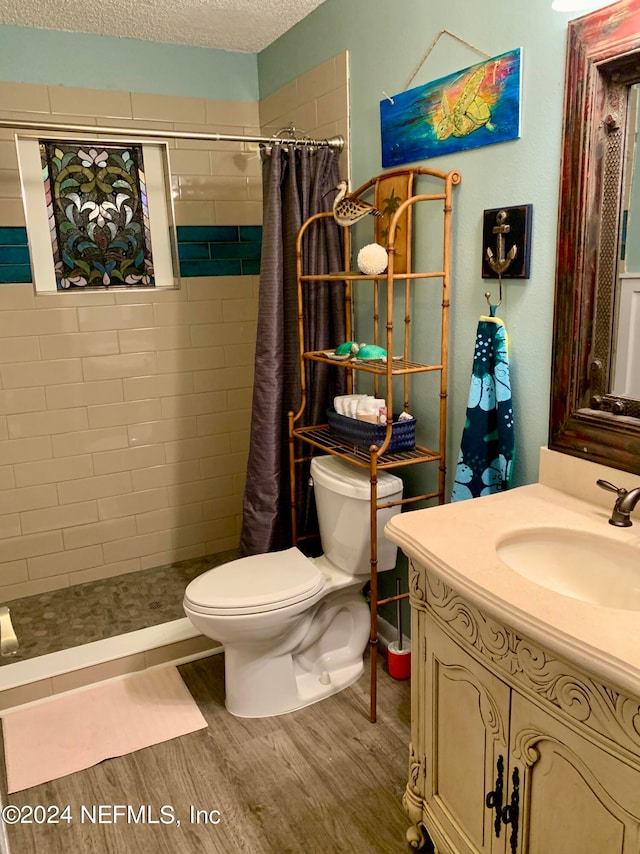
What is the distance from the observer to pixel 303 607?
2.06 meters

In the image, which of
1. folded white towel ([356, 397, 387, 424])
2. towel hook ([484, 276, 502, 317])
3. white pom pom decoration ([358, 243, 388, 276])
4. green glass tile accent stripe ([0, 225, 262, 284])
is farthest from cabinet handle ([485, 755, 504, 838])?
green glass tile accent stripe ([0, 225, 262, 284])

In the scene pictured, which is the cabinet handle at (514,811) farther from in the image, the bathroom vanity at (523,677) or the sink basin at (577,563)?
Result: the sink basin at (577,563)

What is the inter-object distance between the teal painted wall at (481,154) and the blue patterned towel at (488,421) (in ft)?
0.17

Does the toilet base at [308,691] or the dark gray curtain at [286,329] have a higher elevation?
the dark gray curtain at [286,329]

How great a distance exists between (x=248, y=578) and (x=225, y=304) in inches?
57.8

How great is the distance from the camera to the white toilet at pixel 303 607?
6.65ft

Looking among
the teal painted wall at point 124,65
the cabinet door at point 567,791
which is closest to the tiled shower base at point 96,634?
the cabinet door at point 567,791

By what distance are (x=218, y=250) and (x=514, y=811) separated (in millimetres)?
2527

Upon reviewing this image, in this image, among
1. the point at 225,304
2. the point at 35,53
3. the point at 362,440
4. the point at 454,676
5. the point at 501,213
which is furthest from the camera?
the point at 225,304

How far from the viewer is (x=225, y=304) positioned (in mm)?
3125

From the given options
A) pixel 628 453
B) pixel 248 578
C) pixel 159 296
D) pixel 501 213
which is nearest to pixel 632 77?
pixel 501 213

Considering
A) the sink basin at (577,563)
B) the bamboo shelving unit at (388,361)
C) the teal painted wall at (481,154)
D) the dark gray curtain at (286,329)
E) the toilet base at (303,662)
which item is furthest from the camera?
the dark gray curtain at (286,329)

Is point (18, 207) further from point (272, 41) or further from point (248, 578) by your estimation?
point (248, 578)

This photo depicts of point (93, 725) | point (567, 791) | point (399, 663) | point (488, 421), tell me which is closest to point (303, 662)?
point (399, 663)
